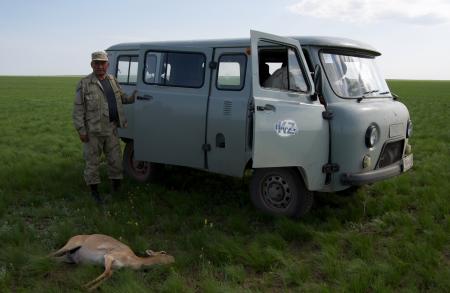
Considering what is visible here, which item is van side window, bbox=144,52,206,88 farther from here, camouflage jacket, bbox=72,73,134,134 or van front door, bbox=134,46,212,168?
camouflage jacket, bbox=72,73,134,134

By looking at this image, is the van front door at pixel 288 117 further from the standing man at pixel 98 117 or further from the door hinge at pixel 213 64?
the standing man at pixel 98 117

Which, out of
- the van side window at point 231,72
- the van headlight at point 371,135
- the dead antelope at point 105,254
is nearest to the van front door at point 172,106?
the van side window at point 231,72

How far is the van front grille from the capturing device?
5.84m

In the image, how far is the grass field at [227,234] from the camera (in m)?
4.11

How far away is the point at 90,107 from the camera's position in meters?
6.29

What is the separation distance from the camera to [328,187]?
548 centimetres

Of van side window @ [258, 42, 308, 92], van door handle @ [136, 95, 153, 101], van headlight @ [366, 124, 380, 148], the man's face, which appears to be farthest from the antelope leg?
van headlight @ [366, 124, 380, 148]

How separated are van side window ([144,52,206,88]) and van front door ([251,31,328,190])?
945 millimetres

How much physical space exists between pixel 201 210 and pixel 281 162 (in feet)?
5.15

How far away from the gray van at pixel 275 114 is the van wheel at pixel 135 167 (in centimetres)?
84

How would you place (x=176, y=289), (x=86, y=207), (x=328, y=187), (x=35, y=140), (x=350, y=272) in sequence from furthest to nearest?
1. (x=35, y=140)
2. (x=86, y=207)
3. (x=328, y=187)
4. (x=350, y=272)
5. (x=176, y=289)

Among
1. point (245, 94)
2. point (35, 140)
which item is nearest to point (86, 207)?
point (245, 94)

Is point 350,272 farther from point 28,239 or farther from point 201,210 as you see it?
point 28,239

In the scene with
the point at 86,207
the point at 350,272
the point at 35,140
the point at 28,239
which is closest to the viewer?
the point at 350,272
